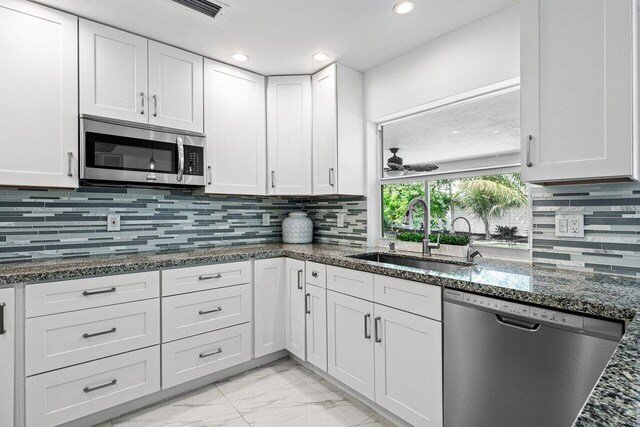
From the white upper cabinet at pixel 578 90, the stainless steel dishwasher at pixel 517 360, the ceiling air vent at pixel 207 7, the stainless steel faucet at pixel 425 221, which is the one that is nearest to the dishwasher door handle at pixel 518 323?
the stainless steel dishwasher at pixel 517 360

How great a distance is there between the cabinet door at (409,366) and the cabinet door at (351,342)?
0.20ft

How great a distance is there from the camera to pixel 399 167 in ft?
8.93

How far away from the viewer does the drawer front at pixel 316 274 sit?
2.23m

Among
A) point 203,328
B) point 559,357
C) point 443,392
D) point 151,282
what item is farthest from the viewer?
point 203,328

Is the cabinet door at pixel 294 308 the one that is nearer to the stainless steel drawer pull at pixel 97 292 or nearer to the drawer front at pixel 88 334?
the drawer front at pixel 88 334

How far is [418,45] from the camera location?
2.39m

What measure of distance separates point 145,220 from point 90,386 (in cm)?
113

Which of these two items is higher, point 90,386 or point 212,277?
point 212,277

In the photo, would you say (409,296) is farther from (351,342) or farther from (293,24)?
(293,24)

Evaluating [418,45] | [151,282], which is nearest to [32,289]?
[151,282]

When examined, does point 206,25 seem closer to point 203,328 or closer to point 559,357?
point 203,328

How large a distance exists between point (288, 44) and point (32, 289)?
2.08m

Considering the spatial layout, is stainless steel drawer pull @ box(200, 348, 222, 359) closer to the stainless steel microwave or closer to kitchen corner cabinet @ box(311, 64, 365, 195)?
the stainless steel microwave

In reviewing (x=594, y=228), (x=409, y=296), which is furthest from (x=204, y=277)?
(x=594, y=228)
